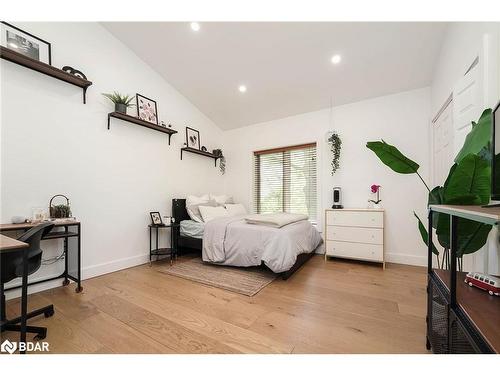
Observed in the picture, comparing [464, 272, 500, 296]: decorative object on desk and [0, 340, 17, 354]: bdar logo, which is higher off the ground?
[464, 272, 500, 296]: decorative object on desk

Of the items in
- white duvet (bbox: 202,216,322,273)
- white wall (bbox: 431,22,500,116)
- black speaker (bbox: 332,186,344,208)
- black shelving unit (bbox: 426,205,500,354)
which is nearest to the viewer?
black shelving unit (bbox: 426,205,500,354)

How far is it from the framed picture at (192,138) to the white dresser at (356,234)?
8.57 ft

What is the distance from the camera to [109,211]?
9.39ft

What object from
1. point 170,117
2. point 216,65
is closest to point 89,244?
point 170,117

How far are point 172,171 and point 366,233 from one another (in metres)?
3.14

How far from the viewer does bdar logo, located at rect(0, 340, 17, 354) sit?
55.2 inches

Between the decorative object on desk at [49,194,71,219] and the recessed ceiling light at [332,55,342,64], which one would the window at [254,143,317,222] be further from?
the decorative object on desk at [49,194,71,219]

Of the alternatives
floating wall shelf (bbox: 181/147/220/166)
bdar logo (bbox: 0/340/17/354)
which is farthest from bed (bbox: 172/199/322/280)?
bdar logo (bbox: 0/340/17/354)

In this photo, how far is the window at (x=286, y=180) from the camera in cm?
407

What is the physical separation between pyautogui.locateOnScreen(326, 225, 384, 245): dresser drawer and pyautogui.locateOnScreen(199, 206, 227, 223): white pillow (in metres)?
1.74

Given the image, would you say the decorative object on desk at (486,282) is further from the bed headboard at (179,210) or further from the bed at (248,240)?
the bed headboard at (179,210)

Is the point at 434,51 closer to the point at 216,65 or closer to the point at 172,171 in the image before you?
the point at 216,65

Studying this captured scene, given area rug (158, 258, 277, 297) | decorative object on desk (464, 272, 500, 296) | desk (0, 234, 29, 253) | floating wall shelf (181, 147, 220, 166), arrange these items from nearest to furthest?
decorative object on desk (464, 272, 500, 296)
desk (0, 234, 29, 253)
area rug (158, 258, 277, 297)
floating wall shelf (181, 147, 220, 166)

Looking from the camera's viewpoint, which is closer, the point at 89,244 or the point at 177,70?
the point at 89,244
